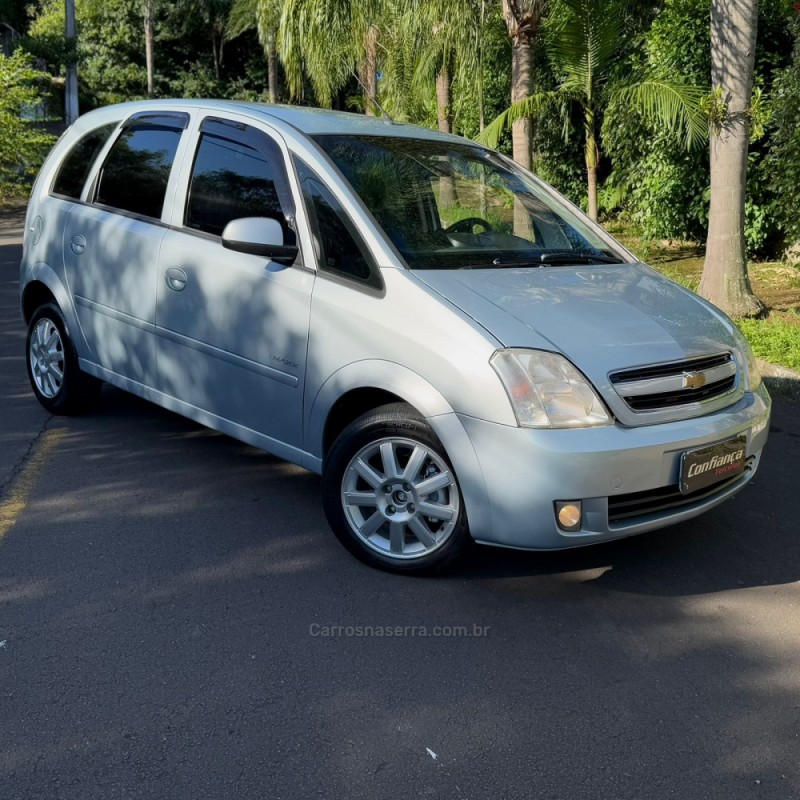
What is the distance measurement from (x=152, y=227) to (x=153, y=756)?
311cm

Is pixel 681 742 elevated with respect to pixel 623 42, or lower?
lower

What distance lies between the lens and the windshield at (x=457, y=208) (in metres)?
4.56

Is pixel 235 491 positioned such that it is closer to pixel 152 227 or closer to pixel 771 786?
pixel 152 227

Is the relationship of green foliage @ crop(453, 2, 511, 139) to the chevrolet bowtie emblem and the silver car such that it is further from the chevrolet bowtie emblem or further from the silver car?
the chevrolet bowtie emblem

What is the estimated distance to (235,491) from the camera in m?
5.21

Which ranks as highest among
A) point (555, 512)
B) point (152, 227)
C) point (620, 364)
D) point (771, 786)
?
point (152, 227)

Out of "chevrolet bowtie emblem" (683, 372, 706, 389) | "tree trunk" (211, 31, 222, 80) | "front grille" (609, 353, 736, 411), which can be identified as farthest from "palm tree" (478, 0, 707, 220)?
"tree trunk" (211, 31, 222, 80)

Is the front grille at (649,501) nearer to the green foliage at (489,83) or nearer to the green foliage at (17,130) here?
the green foliage at (489,83)

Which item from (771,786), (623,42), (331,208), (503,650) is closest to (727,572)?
(503,650)

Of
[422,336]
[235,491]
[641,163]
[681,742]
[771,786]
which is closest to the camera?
[771,786]

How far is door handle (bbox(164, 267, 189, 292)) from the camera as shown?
507 cm

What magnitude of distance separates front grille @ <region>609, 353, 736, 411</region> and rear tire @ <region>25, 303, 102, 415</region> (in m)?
3.51

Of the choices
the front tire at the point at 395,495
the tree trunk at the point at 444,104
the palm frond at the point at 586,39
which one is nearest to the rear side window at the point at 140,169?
the front tire at the point at 395,495

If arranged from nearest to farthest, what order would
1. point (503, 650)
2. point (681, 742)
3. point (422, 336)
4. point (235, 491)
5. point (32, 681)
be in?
point (681, 742)
point (32, 681)
point (503, 650)
point (422, 336)
point (235, 491)
